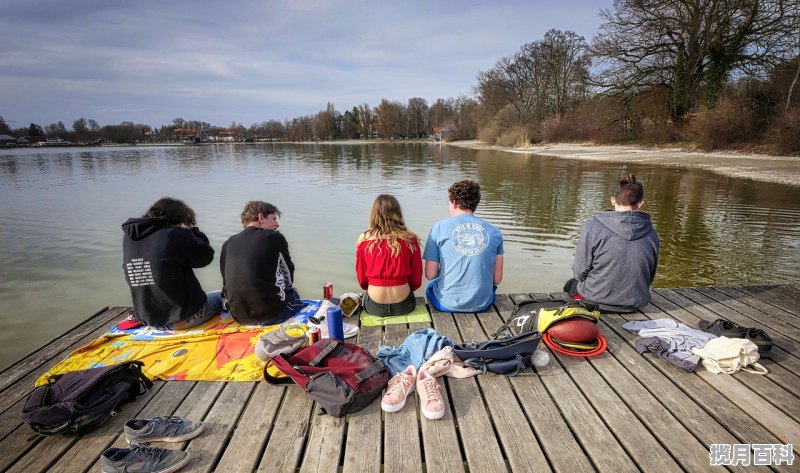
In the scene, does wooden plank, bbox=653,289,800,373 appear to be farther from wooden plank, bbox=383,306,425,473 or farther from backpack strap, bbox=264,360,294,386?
backpack strap, bbox=264,360,294,386

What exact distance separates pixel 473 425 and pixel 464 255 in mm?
1540

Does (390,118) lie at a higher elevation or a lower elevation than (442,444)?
higher

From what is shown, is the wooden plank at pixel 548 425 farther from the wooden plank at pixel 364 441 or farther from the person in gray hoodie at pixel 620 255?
the person in gray hoodie at pixel 620 255

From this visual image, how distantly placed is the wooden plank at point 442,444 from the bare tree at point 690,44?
28343mm

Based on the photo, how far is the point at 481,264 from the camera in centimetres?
362

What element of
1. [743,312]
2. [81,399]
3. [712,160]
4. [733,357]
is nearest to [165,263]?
[81,399]

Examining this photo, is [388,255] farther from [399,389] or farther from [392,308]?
[399,389]

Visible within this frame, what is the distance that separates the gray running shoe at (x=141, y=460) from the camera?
199 centimetres

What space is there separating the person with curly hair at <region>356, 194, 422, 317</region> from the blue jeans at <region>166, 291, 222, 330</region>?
1492 millimetres

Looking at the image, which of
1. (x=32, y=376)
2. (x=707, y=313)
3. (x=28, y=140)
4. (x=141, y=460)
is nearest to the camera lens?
(x=141, y=460)

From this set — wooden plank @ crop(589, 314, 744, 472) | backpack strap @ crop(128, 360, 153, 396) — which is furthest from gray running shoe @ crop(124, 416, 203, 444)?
wooden plank @ crop(589, 314, 744, 472)

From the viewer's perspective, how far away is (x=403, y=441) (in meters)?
2.26

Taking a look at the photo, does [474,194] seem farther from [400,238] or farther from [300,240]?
[300,240]

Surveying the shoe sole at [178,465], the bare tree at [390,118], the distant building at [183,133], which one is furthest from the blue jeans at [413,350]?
the distant building at [183,133]
